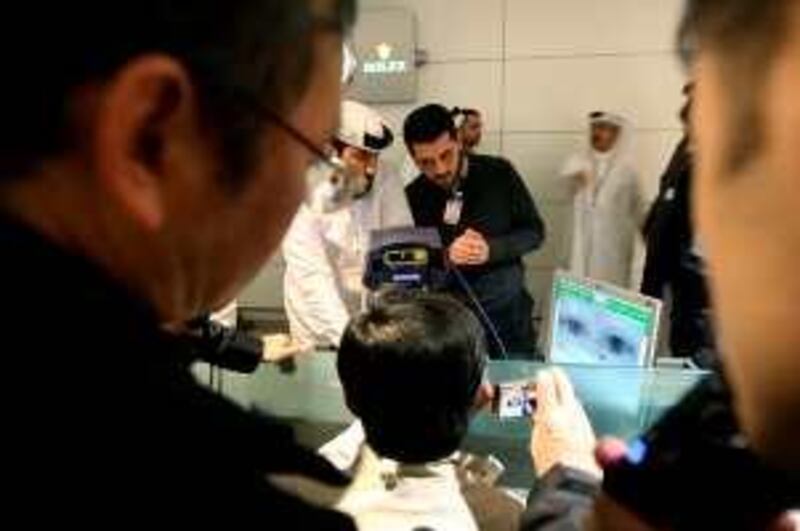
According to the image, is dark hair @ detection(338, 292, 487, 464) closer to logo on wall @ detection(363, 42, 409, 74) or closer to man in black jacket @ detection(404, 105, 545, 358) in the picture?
man in black jacket @ detection(404, 105, 545, 358)

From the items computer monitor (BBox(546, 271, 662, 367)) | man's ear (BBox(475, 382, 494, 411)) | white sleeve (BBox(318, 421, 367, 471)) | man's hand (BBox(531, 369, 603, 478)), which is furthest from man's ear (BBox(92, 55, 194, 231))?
computer monitor (BBox(546, 271, 662, 367))

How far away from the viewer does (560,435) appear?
1.24 m

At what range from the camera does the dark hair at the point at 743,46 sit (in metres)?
0.39

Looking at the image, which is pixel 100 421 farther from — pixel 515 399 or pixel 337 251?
pixel 337 251

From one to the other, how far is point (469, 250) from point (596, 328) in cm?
96

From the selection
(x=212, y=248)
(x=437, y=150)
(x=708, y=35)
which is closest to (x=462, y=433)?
(x=212, y=248)

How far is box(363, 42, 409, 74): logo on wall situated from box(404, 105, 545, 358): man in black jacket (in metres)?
1.35

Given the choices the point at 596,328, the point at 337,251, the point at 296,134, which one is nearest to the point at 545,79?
the point at 337,251

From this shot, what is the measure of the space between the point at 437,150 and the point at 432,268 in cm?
80

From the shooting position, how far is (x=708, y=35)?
42 cm

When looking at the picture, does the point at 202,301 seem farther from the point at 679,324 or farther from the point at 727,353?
the point at 679,324

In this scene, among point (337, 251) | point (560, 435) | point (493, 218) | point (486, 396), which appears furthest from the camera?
point (493, 218)

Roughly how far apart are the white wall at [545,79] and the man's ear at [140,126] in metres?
3.85

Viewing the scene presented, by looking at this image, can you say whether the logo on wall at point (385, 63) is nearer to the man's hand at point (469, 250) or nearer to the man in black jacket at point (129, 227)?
the man's hand at point (469, 250)
